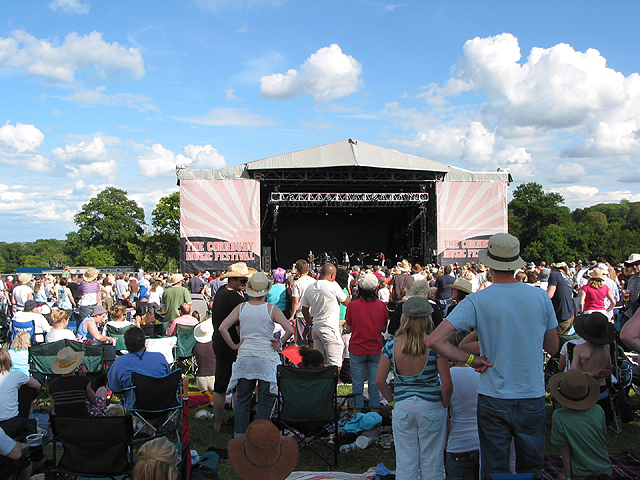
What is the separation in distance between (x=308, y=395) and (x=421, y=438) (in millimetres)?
1282

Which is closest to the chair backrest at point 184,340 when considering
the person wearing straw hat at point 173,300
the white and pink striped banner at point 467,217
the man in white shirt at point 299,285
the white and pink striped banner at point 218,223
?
the person wearing straw hat at point 173,300

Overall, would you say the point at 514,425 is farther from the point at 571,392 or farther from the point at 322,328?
the point at 322,328

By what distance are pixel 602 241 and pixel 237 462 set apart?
46080mm

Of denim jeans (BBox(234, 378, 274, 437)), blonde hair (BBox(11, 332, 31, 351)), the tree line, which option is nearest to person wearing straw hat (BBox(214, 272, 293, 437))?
denim jeans (BBox(234, 378, 274, 437))

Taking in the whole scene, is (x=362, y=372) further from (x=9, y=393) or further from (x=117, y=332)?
(x=117, y=332)

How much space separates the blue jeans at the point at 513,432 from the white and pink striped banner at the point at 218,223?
1425cm

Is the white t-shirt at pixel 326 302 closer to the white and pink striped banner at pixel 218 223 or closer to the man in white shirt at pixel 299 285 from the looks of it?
the man in white shirt at pixel 299 285

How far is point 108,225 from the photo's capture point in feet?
147

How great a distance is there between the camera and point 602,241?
136 feet

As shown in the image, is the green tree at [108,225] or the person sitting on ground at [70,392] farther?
the green tree at [108,225]

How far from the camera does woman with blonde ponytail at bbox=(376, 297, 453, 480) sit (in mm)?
2307

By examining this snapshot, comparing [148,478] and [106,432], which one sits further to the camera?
[106,432]

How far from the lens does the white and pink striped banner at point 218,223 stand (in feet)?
53.2

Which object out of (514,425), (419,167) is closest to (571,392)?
(514,425)
